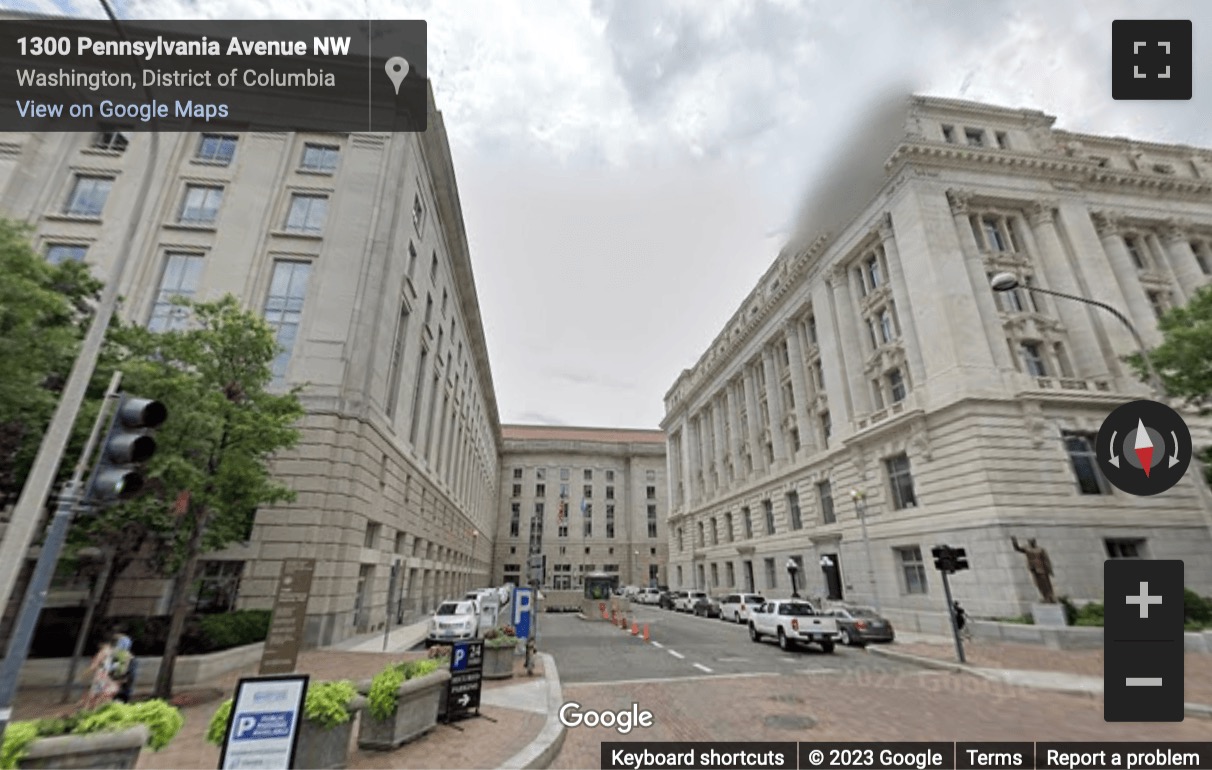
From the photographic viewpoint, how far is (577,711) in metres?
10.1

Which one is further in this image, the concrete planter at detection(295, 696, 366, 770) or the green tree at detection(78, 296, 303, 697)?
the green tree at detection(78, 296, 303, 697)

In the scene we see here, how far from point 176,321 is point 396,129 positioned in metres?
12.9

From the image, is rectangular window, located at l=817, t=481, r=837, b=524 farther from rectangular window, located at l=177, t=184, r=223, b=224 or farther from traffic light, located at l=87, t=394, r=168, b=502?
rectangular window, located at l=177, t=184, r=223, b=224

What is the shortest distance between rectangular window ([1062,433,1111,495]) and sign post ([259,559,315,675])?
3052 centimetres

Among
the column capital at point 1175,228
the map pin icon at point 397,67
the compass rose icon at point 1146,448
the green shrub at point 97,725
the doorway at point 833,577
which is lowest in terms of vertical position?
the green shrub at point 97,725

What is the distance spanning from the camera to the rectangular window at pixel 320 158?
951 inches

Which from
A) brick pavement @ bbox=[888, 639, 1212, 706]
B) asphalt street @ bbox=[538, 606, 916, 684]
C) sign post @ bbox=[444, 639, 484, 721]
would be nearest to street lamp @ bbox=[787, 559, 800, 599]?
asphalt street @ bbox=[538, 606, 916, 684]

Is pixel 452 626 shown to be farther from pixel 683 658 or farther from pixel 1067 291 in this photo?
pixel 1067 291

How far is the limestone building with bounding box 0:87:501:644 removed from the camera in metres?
18.4

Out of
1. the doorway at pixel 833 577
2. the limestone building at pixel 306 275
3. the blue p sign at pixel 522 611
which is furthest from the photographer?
the doorway at pixel 833 577

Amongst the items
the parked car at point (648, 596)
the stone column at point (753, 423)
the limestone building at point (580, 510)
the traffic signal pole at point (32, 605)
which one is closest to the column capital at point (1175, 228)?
the stone column at point (753, 423)

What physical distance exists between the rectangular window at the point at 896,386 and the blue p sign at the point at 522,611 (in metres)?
24.4

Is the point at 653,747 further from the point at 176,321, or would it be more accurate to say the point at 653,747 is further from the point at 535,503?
the point at 535,503

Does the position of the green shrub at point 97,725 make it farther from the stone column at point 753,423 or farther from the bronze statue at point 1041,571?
the stone column at point 753,423
